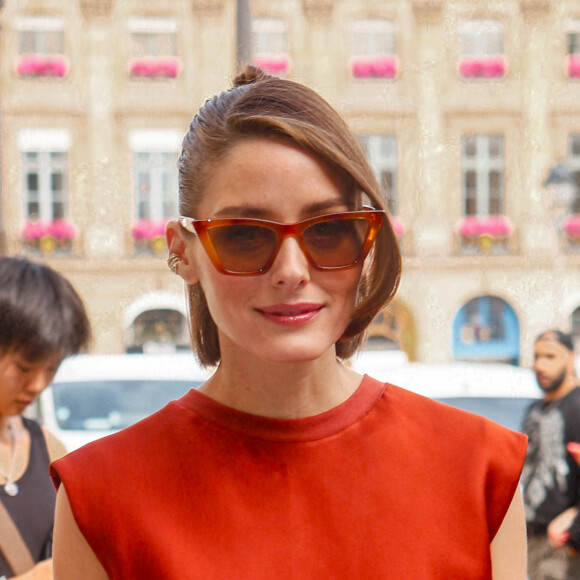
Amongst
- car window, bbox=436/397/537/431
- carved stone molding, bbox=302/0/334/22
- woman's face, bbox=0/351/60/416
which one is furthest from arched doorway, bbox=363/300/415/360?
woman's face, bbox=0/351/60/416

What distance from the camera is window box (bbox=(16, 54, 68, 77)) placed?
13820mm

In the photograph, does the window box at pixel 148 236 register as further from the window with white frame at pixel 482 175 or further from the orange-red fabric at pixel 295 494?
the orange-red fabric at pixel 295 494

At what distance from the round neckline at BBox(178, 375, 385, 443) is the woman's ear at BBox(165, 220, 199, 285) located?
14 centimetres

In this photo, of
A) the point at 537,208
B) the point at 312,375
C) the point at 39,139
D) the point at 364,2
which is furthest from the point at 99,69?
the point at 312,375

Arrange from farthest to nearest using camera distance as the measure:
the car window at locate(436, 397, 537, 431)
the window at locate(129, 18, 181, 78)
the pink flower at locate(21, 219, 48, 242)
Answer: the window at locate(129, 18, 181, 78) < the pink flower at locate(21, 219, 48, 242) < the car window at locate(436, 397, 537, 431)

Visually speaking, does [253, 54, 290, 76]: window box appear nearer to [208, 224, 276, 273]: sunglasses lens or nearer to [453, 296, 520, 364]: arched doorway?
[453, 296, 520, 364]: arched doorway

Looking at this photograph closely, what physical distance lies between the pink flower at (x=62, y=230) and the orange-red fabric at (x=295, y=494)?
1320cm

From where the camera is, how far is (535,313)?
48.9 ft

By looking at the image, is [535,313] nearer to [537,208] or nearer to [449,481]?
[537,208]

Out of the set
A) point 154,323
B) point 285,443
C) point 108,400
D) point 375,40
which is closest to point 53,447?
point 285,443

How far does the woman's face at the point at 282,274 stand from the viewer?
3.11 feet

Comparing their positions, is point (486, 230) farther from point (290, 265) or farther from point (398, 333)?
point (290, 265)

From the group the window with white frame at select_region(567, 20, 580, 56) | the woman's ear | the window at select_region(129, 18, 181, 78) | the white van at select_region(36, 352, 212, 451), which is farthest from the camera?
the window with white frame at select_region(567, 20, 580, 56)

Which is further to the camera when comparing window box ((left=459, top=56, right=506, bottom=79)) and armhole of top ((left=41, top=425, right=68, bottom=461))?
window box ((left=459, top=56, right=506, bottom=79))
